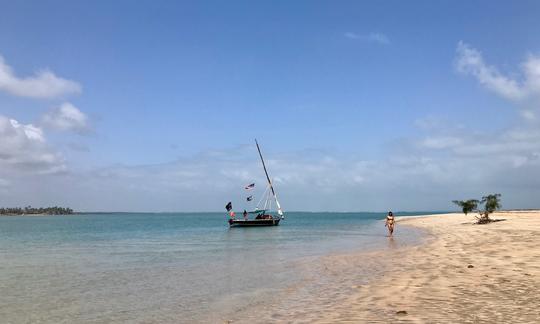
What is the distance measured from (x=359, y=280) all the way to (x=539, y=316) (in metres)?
8.40

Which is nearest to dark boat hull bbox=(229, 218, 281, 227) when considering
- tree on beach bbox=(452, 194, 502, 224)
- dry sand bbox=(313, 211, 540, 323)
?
tree on beach bbox=(452, 194, 502, 224)

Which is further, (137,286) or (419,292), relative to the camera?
(137,286)

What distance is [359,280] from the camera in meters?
18.5

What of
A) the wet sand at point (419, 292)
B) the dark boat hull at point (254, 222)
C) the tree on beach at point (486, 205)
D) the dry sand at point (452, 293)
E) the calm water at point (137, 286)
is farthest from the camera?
the dark boat hull at point (254, 222)

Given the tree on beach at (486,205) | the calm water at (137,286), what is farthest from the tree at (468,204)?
the calm water at (137,286)

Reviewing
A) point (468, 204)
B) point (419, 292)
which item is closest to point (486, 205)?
point (468, 204)

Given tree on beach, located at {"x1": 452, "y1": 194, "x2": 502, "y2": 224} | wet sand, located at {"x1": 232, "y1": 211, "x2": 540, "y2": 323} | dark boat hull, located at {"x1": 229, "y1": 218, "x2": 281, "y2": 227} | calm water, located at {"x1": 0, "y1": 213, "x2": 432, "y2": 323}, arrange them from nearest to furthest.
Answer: wet sand, located at {"x1": 232, "y1": 211, "x2": 540, "y2": 323}, calm water, located at {"x1": 0, "y1": 213, "x2": 432, "y2": 323}, tree on beach, located at {"x1": 452, "y1": 194, "x2": 502, "y2": 224}, dark boat hull, located at {"x1": 229, "y1": 218, "x2": 281, "y2": 227}

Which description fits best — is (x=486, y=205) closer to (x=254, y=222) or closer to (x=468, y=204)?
(x=468, y=204)

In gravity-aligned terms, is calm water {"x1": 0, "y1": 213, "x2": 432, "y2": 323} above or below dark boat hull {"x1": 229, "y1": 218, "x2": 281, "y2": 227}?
below

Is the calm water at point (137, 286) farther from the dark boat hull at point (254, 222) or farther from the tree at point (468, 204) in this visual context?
the dark boat hull at point (254, 222)

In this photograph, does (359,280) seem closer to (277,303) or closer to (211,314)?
(277,303)

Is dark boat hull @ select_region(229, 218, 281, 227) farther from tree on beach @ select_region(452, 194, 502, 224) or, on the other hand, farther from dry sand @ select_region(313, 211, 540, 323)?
dry sand @ select_region(313, 211, 540, 323)

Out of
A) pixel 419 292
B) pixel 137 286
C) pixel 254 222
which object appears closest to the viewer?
pixel 419 292

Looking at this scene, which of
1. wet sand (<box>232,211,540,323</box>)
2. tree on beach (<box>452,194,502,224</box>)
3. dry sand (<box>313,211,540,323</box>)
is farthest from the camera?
tree on beach (<box>452,194,502,224</box>)
